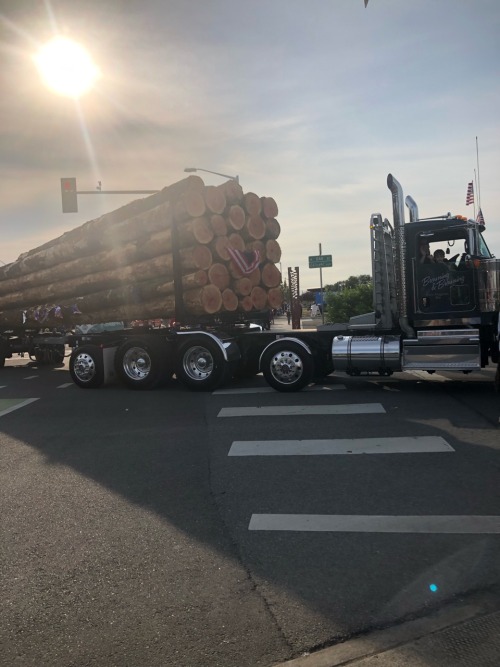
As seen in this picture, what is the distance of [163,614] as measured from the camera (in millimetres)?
3156

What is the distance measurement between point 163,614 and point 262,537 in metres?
1.12

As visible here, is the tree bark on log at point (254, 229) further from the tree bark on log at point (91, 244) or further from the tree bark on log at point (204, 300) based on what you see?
the tree bark on log at point (91, 244)

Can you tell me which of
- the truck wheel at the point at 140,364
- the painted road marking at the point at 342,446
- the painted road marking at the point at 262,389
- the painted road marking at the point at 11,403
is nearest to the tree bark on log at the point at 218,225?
the truck wheel at the point at 140,364

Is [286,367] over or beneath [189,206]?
beneath

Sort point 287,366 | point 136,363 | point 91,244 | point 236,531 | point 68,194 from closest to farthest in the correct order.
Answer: point 236,531, point 287,366, point 136,363, point 91,244, point 68,194

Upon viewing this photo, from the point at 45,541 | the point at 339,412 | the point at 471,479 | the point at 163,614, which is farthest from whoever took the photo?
the point at 339,412

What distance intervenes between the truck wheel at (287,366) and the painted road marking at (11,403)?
14.6ft

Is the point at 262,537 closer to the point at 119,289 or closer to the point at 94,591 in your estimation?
the point at 94,591

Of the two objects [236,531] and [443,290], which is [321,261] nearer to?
[443,290]

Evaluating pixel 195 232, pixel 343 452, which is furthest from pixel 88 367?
pixel 343 452

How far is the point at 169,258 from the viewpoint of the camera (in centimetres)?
1124

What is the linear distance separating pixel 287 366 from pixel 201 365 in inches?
69.5

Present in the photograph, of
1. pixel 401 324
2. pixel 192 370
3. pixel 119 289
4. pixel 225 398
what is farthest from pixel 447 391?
pixel 119 289

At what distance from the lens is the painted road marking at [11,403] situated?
9959 millimetres
